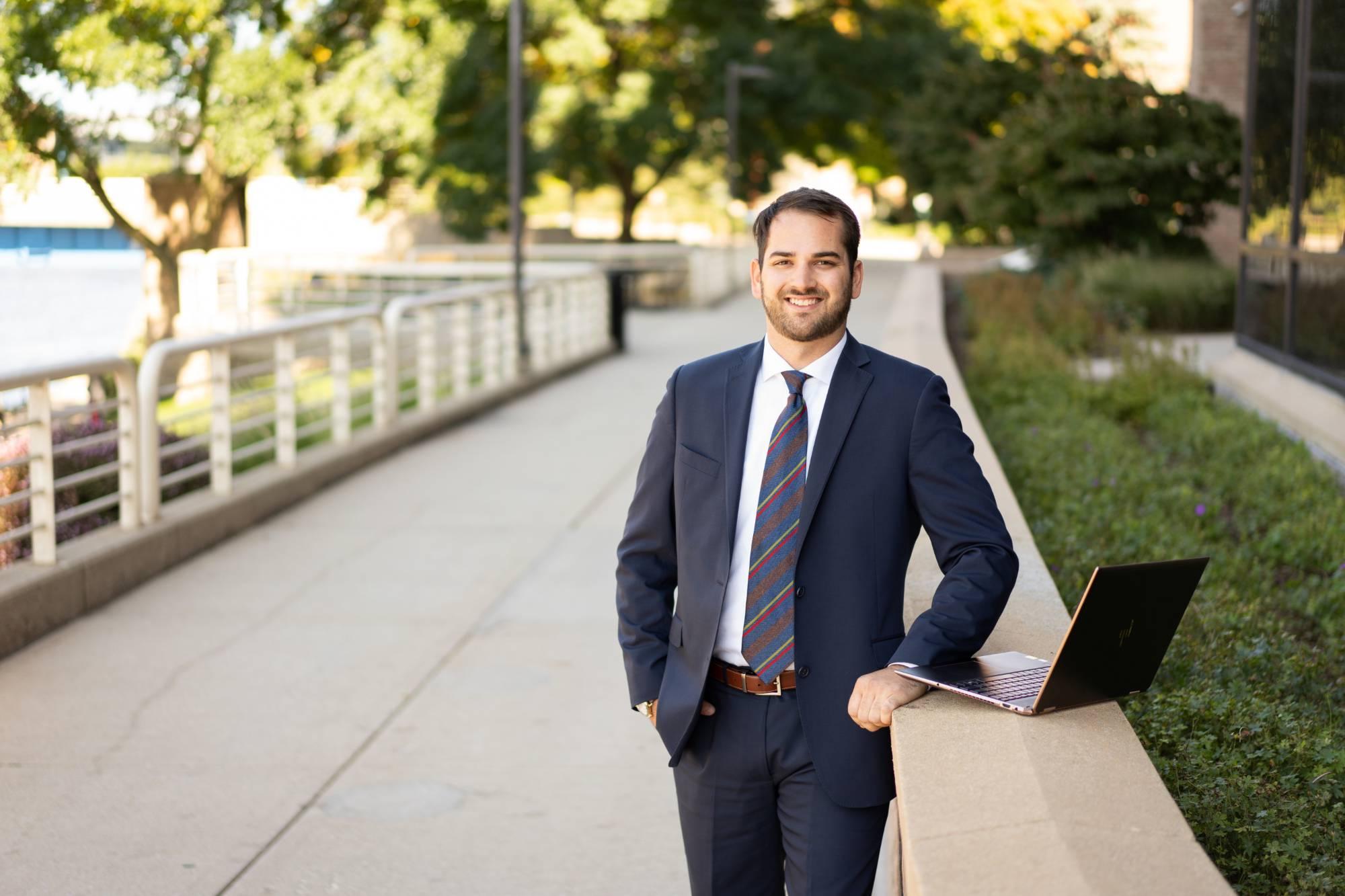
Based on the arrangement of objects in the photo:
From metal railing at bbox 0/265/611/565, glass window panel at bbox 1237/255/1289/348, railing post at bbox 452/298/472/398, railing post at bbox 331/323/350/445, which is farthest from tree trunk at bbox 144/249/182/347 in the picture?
glass window panel at bbox 1237/255/1289/348

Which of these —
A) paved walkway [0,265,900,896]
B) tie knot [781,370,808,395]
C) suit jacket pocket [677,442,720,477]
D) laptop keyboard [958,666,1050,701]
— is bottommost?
paved walkway [0,265,900,896]

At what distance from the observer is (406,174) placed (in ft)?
113

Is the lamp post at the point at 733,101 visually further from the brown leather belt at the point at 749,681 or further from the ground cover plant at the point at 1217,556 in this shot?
the brown leather belt at the point at 749,681

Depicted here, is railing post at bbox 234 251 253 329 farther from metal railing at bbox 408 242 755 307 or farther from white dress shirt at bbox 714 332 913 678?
white dress shirt at bbox 714 332 913 678

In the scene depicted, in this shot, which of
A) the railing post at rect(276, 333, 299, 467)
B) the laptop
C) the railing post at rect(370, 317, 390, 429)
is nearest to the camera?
the laptop

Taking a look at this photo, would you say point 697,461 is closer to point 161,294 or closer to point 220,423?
point 220,423

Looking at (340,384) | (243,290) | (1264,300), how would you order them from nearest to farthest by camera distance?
(340,384) → (1264,300) → (243,290)

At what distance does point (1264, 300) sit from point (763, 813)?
36.6 ft

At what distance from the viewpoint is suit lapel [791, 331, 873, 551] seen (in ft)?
9.68

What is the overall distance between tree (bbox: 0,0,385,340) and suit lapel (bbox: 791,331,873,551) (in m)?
17.5

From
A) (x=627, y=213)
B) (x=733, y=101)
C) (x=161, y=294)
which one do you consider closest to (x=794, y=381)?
(x=161, y=294)

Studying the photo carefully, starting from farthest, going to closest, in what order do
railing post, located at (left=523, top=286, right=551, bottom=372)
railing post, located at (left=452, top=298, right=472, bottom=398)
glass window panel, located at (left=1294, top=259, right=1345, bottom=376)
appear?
1. railing post, located at (left=523, top=286, right=551, bottom=372)
2. railing post, located at (left=452, top=298, right=472, bottom=398)
3. glass window panel, located at (left=1294, top=259, right=1345, bottom=376)

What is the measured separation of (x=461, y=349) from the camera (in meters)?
16.3

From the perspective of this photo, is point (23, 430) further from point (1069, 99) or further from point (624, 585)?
point (1069, 99)
